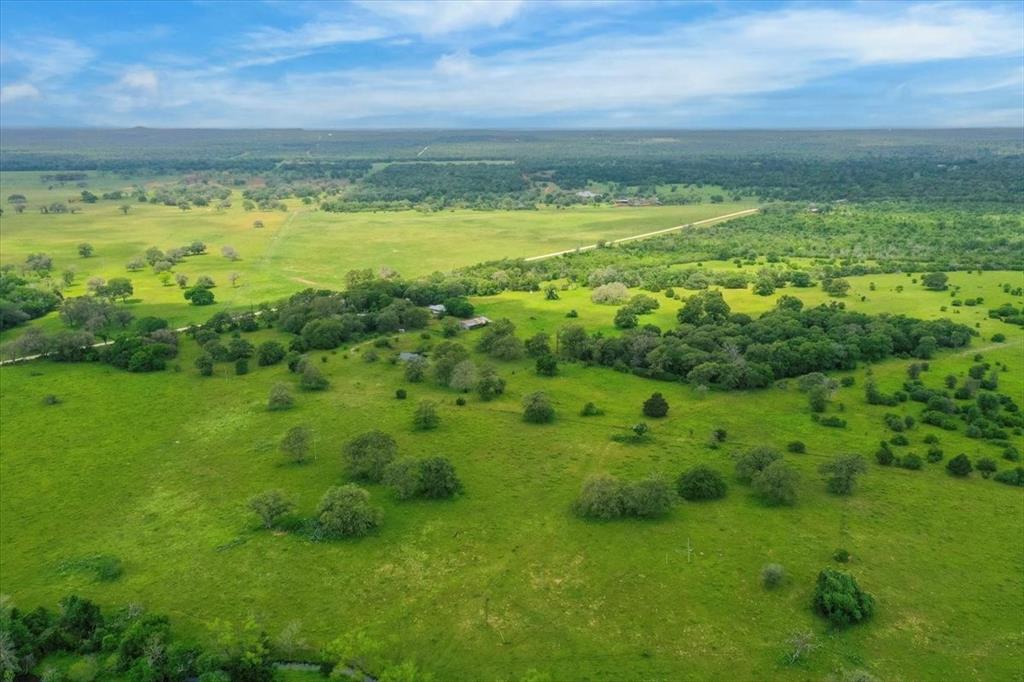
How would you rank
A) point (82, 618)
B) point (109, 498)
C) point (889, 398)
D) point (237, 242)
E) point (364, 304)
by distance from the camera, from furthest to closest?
1. point (237, 242)
2. point (364, 304)
3. point (889, 398)
4. point (109, 498)
5. point (82, 618)

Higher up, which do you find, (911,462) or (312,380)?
(312,380)

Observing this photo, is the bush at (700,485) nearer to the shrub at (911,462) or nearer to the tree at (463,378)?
the shrub at (911,462)

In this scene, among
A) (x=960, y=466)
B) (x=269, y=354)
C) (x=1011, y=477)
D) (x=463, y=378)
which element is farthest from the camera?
(x=269, y=354)

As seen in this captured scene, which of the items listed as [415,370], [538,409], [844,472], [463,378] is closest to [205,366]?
[415,370]

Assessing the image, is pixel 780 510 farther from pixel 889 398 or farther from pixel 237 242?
pixel 237 242

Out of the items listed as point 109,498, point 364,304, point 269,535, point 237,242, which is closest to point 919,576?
point 269,535

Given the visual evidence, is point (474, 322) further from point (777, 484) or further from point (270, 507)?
point (777, 484)

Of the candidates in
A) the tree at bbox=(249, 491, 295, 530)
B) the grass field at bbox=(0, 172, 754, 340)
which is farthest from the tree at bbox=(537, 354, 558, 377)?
the grass field at bbox=(0, 172, 754, 340)
